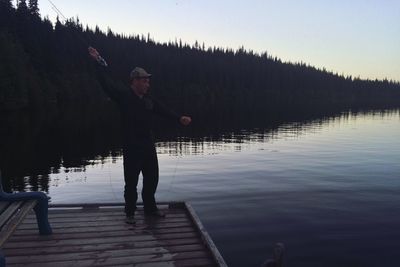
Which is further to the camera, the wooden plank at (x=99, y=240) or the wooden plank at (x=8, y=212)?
the wooden plank at (x=99, y=240)

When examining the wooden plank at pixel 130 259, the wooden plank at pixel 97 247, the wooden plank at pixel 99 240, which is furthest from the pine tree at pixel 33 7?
the wooden plank at pixel 130 259

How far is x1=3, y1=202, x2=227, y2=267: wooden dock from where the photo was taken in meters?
6.07

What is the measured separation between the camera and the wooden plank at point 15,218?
497 cm

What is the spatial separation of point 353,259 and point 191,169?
13.0 metres

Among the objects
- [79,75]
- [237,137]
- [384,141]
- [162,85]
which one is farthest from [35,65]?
[384,141]

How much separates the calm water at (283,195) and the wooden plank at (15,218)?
4946 mm

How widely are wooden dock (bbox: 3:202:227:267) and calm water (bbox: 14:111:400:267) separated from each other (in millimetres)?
2665

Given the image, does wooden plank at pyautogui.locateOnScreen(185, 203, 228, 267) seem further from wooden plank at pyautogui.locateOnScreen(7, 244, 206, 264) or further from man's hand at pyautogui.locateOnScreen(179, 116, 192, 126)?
man's hand at pyautogui.locateOnScreen(179, 116, 192, 126)

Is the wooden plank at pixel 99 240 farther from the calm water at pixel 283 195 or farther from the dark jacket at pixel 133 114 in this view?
the calm water at pixel 283 195

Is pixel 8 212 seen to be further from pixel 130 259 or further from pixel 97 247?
pixel 130 259

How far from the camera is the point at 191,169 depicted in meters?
22.0

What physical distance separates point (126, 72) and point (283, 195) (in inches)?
4892

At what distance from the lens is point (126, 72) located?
13512 cm

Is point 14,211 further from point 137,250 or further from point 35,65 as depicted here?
point 35,65
